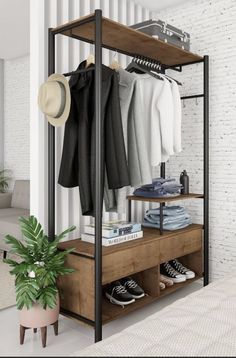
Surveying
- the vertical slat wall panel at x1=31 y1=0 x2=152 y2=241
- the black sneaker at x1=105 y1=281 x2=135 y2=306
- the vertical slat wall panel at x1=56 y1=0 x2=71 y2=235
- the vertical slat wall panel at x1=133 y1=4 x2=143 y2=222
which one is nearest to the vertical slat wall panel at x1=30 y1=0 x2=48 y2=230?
the vertical slat wall panel at x1=31 y1=0 x2=152 y2=241

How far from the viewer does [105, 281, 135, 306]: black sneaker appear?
266 cm

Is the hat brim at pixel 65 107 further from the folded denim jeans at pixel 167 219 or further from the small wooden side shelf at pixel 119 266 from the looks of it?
the folded denim jeans at pixel 167 219

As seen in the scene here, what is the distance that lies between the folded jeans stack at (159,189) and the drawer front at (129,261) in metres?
0.41

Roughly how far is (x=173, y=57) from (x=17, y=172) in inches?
141

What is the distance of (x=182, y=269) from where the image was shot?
3301mm

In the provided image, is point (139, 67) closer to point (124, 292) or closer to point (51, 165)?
point (51, 165)

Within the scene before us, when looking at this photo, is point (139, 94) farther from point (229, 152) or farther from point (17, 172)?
point (17, 172)

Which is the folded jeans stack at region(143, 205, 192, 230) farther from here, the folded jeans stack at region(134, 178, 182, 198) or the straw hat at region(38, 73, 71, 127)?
the straw hat at region(38, 73, 71, 127)

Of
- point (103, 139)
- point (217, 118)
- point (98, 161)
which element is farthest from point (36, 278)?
point (217, 118)

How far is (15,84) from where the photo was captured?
597 cm

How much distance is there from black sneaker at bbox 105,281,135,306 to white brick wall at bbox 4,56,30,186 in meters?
3.41

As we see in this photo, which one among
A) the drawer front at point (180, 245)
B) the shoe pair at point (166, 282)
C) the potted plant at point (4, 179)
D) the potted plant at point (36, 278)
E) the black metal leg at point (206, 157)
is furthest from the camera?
the potted plant at point (4, 179)

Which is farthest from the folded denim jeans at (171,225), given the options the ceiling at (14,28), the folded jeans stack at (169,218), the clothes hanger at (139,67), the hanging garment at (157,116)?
the ceiling at (14,28)

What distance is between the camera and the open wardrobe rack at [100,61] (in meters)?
2.24
